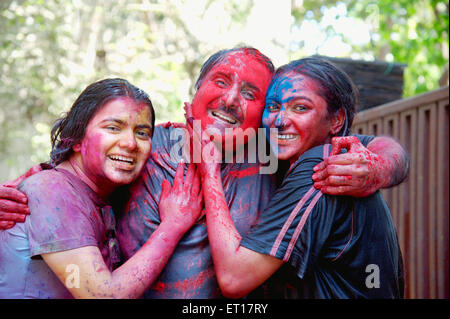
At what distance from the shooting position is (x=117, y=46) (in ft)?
26.3

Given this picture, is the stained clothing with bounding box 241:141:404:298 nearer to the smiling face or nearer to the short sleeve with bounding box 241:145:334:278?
the short sleeve with bounding box 241:145:334:278

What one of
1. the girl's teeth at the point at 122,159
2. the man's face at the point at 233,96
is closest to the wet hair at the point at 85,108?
the girl's teeth at the point at 122,159

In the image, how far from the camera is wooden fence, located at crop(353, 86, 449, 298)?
376 centimetres

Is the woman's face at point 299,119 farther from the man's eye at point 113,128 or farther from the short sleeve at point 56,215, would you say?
the short sleeve at point 56,215

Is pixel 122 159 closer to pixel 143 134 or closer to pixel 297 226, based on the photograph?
pixel 143 134

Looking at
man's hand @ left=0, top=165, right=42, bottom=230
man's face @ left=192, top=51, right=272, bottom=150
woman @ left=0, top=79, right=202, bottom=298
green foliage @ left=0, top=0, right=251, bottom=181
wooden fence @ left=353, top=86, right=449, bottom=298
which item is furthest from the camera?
green foliage @ left=0, top=0, right=251, bottom=181

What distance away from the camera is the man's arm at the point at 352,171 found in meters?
1.99

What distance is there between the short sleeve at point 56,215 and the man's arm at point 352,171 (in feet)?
3.55

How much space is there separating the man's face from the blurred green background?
4716 mm

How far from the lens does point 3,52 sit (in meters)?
7.07

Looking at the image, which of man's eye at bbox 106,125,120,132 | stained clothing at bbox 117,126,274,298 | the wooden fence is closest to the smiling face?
stained clothing at bbox 117,126,274,298

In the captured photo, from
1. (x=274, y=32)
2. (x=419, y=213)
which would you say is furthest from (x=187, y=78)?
(x=419, y=213)

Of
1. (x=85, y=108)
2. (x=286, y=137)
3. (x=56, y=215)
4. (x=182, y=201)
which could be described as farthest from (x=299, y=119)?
(x=56, y=215)

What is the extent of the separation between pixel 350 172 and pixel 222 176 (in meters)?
0.77
